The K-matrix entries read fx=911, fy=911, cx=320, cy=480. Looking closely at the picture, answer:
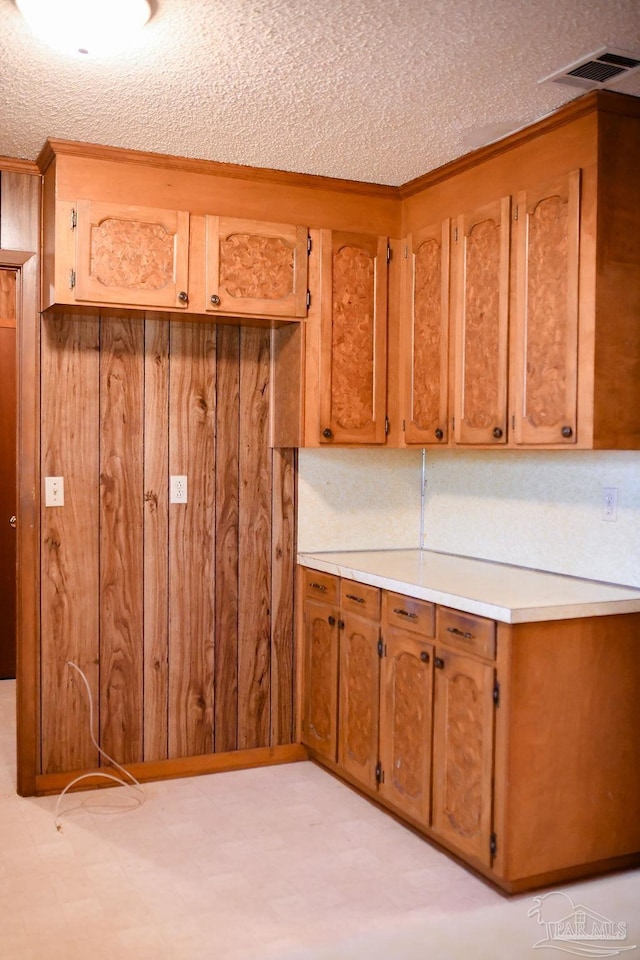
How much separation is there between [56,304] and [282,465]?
3.84 feet

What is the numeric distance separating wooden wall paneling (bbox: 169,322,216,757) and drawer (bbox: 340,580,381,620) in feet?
1.92

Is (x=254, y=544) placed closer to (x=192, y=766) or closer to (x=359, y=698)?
(x=359, y=698)

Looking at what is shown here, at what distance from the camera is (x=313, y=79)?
2.58 m

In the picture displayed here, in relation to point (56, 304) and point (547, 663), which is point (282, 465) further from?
point (547, 663)

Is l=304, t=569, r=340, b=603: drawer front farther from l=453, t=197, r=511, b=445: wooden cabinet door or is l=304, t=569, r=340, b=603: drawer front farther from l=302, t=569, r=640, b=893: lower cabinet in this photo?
l=453, t=197, r=511, b=445: wooden cabinet door

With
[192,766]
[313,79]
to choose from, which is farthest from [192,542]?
[313,79]

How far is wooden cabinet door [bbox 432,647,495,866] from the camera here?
2760mm

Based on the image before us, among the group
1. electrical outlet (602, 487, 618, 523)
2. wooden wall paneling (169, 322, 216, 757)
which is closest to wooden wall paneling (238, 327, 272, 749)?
Result: wooden wall paneling (169, 322, 216, 757)

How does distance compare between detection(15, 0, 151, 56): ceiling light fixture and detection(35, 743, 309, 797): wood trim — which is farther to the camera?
detection(35, 743, 309, 797): wood trim

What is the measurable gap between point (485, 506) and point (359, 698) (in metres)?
0.95

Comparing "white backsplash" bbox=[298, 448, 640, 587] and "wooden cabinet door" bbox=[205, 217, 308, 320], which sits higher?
"wooden cabinet door" bbox=[205, 217, 308, 320]

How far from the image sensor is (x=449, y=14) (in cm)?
219

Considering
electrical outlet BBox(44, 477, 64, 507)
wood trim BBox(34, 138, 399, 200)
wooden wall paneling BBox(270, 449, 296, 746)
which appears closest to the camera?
wood trim BBox(34, 138, 399, 200)

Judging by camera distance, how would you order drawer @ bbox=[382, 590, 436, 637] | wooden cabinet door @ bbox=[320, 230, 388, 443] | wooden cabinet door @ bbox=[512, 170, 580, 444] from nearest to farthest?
wooden cabinet door @ bbox=[512, 170, 580, 444], drawer @ bbox=[382, 590, 436, 637], wooden cabinet door @ bbox=[320, 230, 388, 443]
